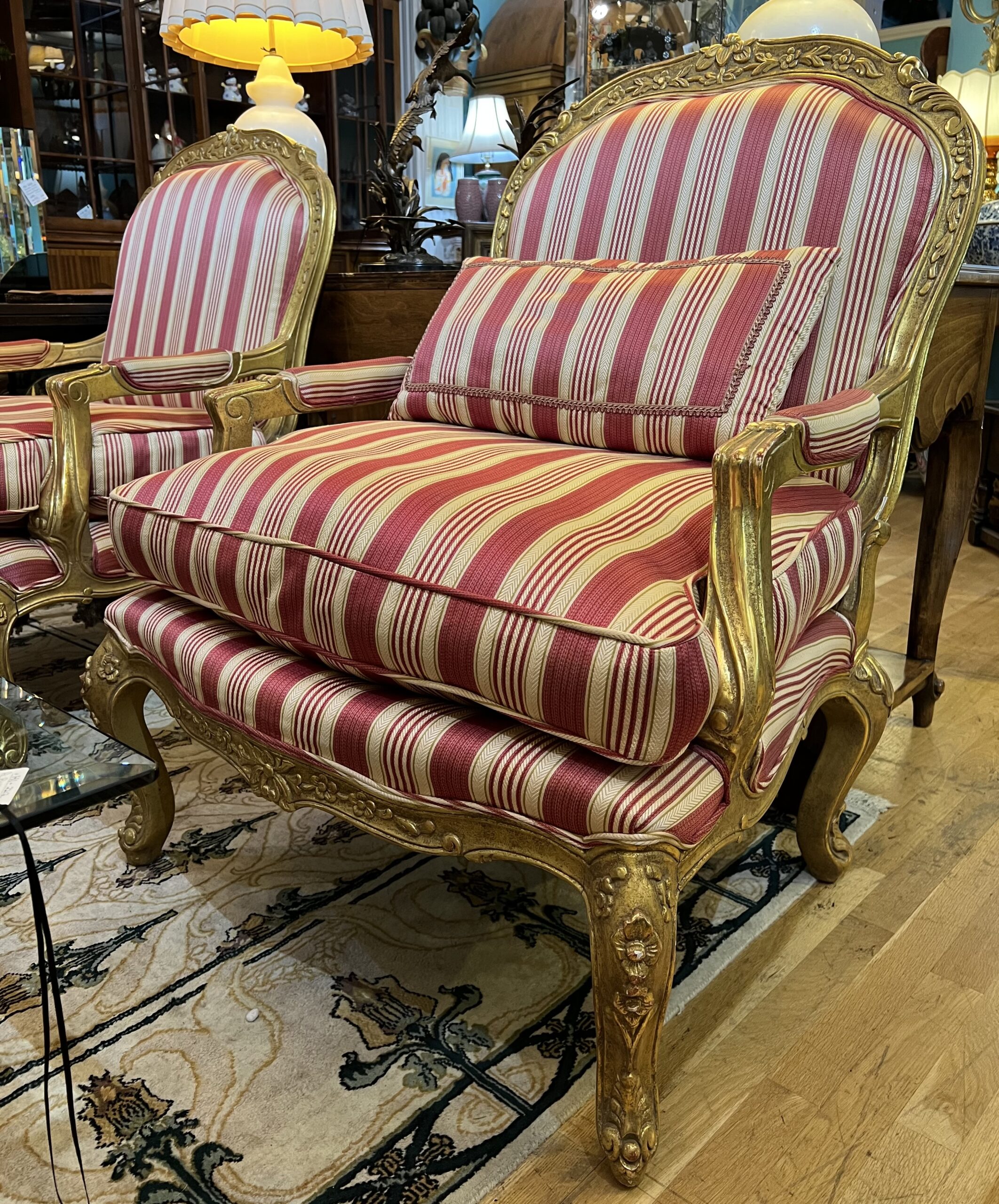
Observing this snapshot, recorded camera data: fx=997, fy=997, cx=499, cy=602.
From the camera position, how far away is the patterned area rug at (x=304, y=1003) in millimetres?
856

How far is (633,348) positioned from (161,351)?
1097 millimetres

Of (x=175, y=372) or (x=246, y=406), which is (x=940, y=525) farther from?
(x=175, y=372)

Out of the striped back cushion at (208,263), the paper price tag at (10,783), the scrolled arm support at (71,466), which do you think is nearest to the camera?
the paper price tag at (10,783)

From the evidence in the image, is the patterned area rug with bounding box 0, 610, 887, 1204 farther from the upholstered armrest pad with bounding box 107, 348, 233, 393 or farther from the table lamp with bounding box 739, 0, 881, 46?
the table lamp with bounding box 739, 0, 881, 46

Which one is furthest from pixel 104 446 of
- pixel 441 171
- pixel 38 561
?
pixel 441 171

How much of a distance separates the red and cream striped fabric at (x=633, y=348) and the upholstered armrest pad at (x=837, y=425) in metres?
0.12

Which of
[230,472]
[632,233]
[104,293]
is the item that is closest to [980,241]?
[632,233]

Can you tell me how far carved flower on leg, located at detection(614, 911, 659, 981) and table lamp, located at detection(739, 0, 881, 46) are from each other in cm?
145

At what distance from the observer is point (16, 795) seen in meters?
0.66

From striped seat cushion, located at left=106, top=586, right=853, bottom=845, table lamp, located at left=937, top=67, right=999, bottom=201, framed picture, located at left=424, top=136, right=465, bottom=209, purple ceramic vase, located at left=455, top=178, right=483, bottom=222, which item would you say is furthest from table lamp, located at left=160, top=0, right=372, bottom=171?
framed picture, located at left=424, top=136, right=465, bottom=209

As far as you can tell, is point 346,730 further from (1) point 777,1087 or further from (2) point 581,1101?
(1) point 777,1087

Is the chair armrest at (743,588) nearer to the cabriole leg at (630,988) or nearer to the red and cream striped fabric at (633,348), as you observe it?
the cabriole leg at (630,988)

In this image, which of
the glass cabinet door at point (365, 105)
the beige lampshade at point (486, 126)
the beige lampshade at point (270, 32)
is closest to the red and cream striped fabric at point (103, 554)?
the beige lampshade at point (270, 32)

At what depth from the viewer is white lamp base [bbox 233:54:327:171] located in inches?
80.4
